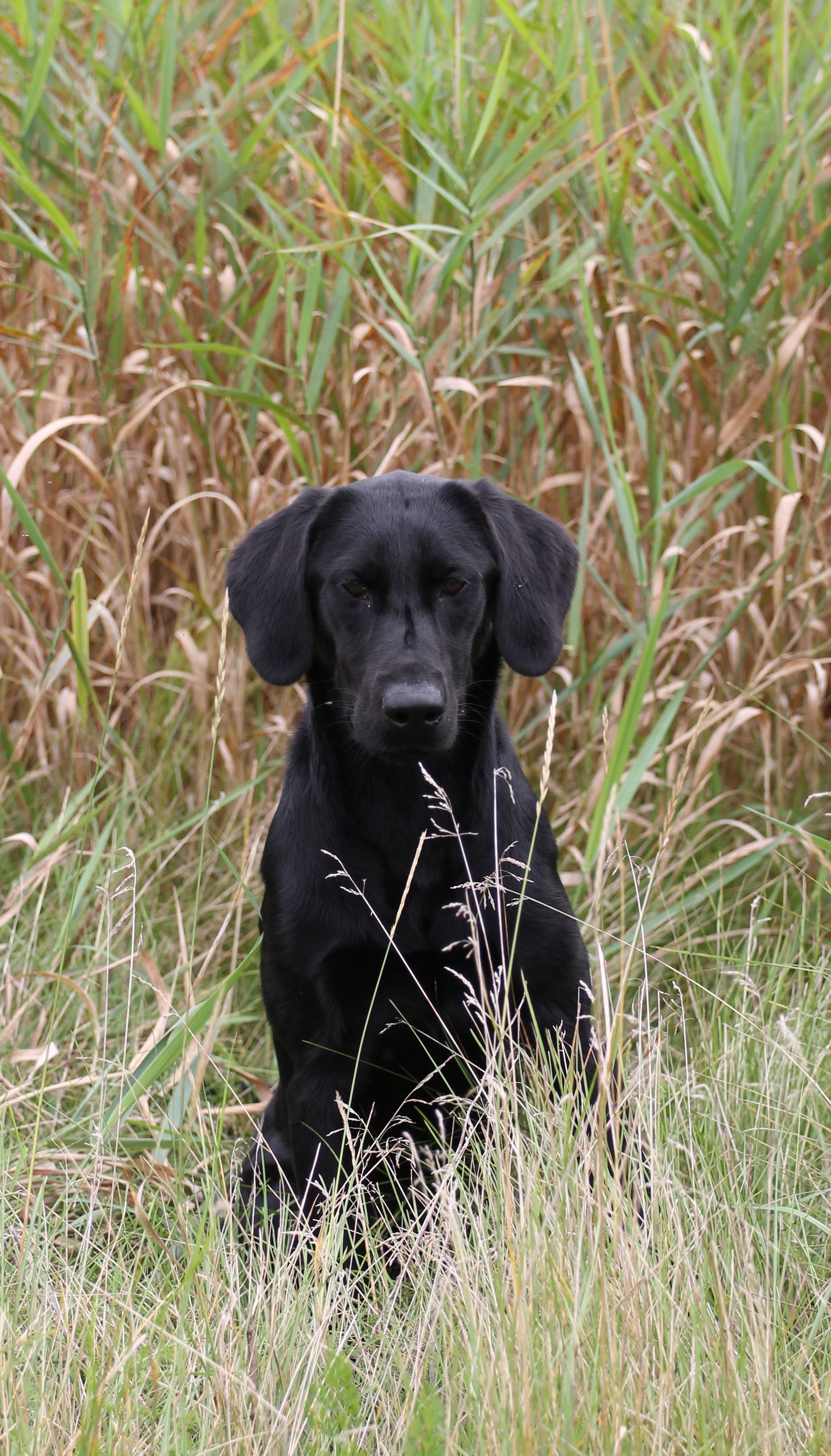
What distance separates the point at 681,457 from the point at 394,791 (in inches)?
50.3

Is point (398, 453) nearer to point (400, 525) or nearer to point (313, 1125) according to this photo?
point (400, 525)

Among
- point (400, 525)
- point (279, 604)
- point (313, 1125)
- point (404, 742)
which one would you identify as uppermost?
point (400, 525)

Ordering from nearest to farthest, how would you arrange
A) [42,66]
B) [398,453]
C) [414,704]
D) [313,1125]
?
[414,704] → [313,1125] → [42,66] → [398,453]

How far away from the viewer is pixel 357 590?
2.28 m

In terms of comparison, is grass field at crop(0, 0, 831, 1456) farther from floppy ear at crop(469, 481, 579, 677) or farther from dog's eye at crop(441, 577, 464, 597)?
dog's eye at crop(441, 577, 464, 597)

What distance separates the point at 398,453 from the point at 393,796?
999mm

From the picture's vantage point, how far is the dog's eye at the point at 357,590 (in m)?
2.27

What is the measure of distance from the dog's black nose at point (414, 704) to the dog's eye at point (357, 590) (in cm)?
25

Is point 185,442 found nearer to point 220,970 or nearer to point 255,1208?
point 220,970

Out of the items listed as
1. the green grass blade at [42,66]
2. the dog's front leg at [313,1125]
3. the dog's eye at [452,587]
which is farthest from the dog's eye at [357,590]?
the green grass blade at [42,66]

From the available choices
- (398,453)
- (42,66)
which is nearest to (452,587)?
(398,453)

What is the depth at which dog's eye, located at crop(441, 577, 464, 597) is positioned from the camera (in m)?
2.27

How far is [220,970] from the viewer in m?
2.86

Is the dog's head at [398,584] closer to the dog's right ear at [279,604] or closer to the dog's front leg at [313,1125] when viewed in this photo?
the dog's right ear at [279,604]
